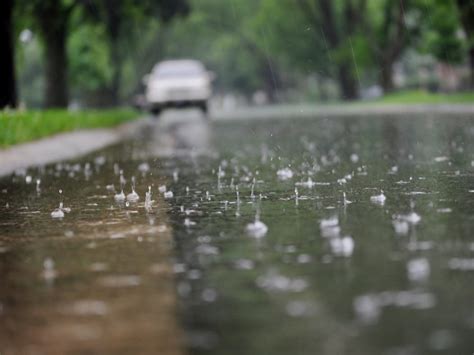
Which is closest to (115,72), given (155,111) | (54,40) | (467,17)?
(155,111)

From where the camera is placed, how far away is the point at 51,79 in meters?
36.6

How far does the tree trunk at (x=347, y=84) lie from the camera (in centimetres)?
6569

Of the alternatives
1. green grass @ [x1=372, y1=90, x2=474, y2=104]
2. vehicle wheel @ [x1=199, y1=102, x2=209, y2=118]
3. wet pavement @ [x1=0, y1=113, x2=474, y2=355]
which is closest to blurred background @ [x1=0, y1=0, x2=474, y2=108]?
green grass @ [x1=372, y1=90, x2=474, y2=104]

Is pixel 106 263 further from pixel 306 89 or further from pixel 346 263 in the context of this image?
pixel 306 89

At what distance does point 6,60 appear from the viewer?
2684cm

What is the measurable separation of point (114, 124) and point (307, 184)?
84.7 feet

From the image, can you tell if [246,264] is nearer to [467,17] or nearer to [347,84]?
[467,17]

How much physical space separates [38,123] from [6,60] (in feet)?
12.6

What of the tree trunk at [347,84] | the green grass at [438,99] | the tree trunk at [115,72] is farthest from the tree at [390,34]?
the tree trunk at [115,72]

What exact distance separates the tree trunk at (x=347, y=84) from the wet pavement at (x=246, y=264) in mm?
52910

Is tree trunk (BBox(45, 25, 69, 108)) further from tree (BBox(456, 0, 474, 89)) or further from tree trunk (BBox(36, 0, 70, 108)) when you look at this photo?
tree (BBox(456, 0, 474, 89))

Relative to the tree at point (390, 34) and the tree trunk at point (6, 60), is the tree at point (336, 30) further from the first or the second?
the tree trunk at point (6, 60)

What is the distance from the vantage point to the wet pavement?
14.8 feet

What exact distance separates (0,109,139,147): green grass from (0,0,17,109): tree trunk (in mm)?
1077
